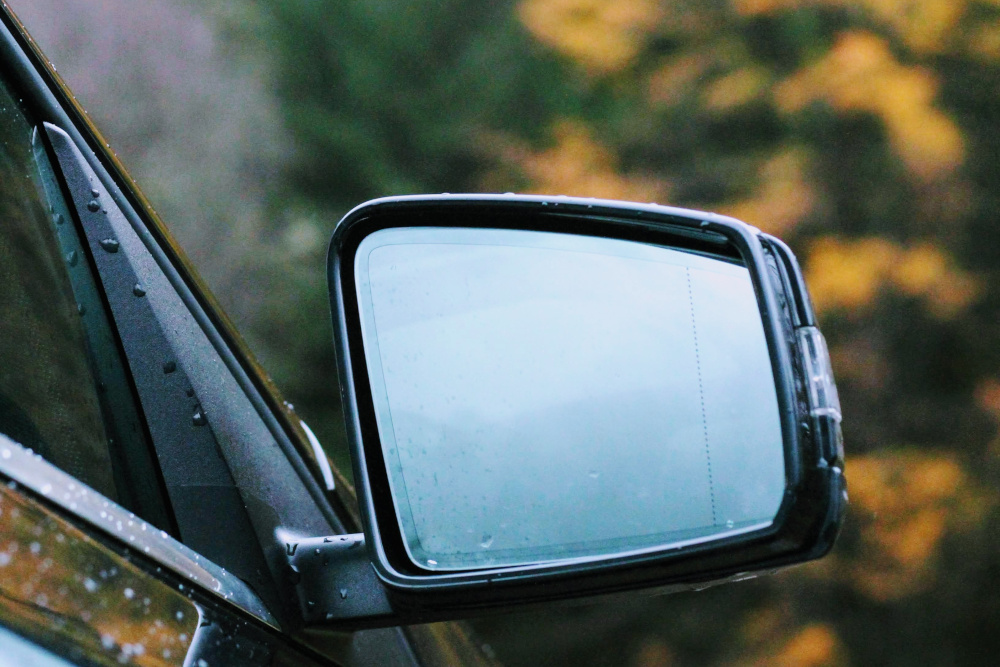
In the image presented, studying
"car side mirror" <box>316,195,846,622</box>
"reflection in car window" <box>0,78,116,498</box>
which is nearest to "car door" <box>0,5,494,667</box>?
"reflection in car window" <box>0,78,116,498</box>

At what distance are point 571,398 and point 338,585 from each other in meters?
0.30

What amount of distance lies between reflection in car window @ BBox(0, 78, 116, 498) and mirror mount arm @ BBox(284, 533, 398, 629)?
0.67 ft

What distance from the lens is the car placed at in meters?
0.95

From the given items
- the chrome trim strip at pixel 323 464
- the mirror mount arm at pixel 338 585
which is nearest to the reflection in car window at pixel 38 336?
the mirror mount arm at pixel 338 585

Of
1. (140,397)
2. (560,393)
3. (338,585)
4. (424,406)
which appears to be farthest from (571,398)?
(140,397)

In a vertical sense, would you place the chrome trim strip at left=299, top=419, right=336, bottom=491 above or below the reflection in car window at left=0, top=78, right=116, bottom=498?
below

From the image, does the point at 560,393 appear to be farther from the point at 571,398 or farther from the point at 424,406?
the point at 424,406

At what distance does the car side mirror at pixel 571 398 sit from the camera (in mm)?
973

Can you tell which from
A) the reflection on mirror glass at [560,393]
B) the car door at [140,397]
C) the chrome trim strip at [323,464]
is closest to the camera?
the car door at [140,397]

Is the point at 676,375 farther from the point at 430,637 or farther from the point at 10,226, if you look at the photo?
the point at 10,226

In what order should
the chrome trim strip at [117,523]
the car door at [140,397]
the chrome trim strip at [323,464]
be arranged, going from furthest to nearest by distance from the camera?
1. the chrome trim strip at [323,464]
2. the car door at [140,397]
3. the chrome trim strip at [117,523]

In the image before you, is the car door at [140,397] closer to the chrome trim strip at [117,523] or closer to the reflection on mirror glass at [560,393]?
the chrome trim strip at [117,523]

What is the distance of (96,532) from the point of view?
31.8 inches

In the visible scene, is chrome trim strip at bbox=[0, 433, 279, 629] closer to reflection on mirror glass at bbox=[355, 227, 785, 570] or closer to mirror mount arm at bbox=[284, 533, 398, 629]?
mirror mount arm at bbox=[284, 533, 398, 629]
